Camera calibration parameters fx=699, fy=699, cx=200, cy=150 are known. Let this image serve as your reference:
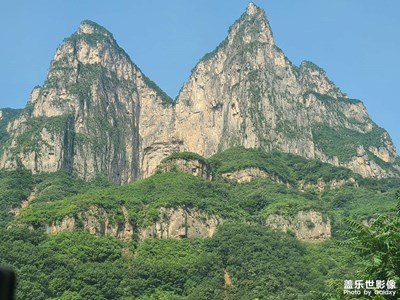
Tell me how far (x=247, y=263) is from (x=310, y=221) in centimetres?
2028

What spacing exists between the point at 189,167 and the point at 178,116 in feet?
163

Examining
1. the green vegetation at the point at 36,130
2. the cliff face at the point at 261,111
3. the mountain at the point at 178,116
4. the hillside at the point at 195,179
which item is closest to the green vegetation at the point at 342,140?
the cliff face at the point at 261,111

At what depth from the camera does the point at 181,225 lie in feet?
323

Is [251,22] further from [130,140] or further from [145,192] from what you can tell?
[145,192]

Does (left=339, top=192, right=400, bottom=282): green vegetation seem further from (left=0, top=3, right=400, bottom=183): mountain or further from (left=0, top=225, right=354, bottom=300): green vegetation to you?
(left=0, top=3, right=400, bottom=183): mountain

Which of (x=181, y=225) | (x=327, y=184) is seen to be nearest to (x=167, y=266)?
(x=181, y=225)

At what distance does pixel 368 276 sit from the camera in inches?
597

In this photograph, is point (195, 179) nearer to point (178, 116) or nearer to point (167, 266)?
point (167, 266)

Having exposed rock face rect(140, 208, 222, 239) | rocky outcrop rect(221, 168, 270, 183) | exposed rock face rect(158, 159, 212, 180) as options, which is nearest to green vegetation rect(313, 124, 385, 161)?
rocky outcrop rect(221, 168, 270, 183)

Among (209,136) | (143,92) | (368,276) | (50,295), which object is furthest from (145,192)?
(368,276)

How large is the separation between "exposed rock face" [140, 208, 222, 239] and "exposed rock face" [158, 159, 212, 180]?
1618 cm

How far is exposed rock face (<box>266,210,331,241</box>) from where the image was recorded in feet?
332

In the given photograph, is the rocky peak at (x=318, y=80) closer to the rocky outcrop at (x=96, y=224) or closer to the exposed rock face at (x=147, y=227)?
the exposed rock face at (x=147, y=227)

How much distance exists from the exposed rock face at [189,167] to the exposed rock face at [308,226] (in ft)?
65.1
